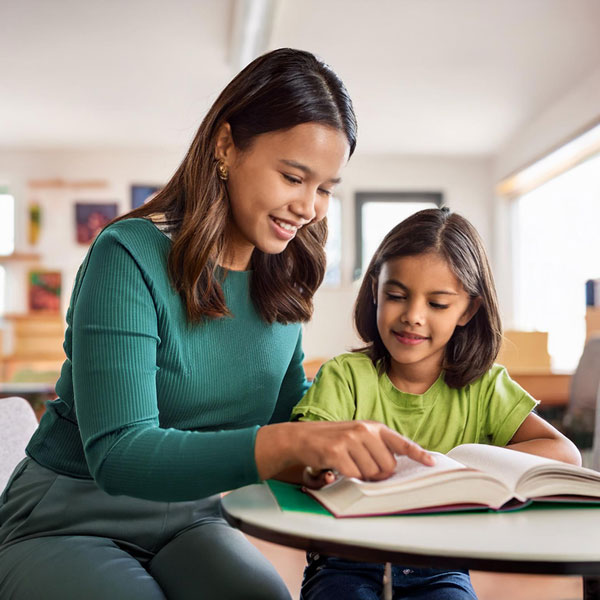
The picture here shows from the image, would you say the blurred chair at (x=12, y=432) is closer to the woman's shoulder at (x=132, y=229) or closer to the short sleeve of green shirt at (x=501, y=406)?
the woman's shoulder at (x=132, y=229)

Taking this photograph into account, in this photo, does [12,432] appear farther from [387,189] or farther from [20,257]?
[387,189]

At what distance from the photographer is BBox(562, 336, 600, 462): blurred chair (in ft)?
9.05

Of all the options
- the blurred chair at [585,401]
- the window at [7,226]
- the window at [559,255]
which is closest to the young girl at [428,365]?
the blurred chair at [585,401]

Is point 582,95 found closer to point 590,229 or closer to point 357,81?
point 590,229

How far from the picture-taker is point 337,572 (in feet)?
3.73

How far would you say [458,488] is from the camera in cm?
82

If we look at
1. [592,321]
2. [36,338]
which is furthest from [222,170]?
[36,338]

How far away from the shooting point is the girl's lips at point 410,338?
Result: 4.42 ft

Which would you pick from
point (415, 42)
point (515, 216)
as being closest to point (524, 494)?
point (415, 42)

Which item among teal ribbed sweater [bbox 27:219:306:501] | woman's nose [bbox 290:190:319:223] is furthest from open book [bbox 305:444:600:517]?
woman's nose [bbox 290:190:319:223]

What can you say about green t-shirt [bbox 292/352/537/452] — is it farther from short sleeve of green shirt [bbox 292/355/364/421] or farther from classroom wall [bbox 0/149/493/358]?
classroom wall [bbox 0/149/493/358]

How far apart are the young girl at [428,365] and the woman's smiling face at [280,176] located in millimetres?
274

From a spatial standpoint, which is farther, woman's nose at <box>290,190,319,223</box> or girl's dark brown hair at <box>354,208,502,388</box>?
girl's dark brown hair at <box>354,208,502,388</box>

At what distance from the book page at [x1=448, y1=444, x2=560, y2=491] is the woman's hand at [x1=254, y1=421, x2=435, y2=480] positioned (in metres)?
0.10
